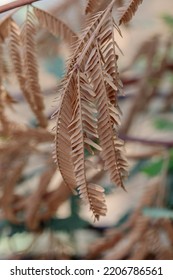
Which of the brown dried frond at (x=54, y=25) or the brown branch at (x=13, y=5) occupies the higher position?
the brown dried frond at (x=54, y=25)

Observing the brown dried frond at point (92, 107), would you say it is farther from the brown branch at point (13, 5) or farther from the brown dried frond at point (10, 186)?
the brown dried frond at point (10, 186)

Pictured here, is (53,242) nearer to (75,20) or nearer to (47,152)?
(47,152)

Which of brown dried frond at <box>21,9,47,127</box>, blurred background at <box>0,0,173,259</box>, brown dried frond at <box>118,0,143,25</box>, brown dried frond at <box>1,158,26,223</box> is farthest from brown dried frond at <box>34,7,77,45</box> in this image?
brown dried frond at <box>1,158,26,223</box>

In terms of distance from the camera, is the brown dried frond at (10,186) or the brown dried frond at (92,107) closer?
the brown dried frond at (92,107)

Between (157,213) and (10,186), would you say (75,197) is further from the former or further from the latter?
(157,213)

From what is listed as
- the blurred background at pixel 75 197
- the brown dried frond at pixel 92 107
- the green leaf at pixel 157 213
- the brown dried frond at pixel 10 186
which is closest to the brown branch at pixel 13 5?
the brown dried frond at pixel 92 107

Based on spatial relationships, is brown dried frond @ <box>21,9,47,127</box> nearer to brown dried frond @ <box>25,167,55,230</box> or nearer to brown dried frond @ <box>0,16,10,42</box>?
brown dried frond @ <box>0,16,10,42</box>
